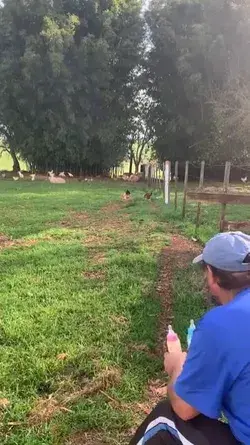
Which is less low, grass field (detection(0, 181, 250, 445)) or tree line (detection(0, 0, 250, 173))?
tree line (detection(0, 0, 250, 173))

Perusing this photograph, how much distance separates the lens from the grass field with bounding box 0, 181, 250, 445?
110 inches

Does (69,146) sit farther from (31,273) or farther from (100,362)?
(100,362)

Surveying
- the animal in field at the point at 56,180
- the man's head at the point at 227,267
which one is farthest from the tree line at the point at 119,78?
the man's head at the point at 227,267

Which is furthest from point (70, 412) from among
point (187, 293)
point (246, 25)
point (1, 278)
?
point (246, 25)

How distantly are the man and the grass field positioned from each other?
3.09 ft

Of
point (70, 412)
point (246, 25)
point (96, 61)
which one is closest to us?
point (70, 412)

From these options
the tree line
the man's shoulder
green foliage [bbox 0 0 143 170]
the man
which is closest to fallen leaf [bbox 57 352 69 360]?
the man

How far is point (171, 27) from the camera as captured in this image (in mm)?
25562

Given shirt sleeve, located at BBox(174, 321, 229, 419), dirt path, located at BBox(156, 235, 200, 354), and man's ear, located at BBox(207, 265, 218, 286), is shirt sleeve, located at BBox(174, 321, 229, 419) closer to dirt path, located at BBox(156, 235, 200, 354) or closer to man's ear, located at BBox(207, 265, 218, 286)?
man's ear, located at BBox(207, 265, 218, 286)

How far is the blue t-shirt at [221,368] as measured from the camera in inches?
63.9

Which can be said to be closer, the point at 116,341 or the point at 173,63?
the point at 116,341

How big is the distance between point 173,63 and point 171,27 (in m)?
1.78

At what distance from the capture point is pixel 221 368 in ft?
5.33

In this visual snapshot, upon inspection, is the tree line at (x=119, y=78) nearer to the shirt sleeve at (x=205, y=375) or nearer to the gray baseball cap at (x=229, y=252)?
the gray baseball cap at (x=229, y=252)
